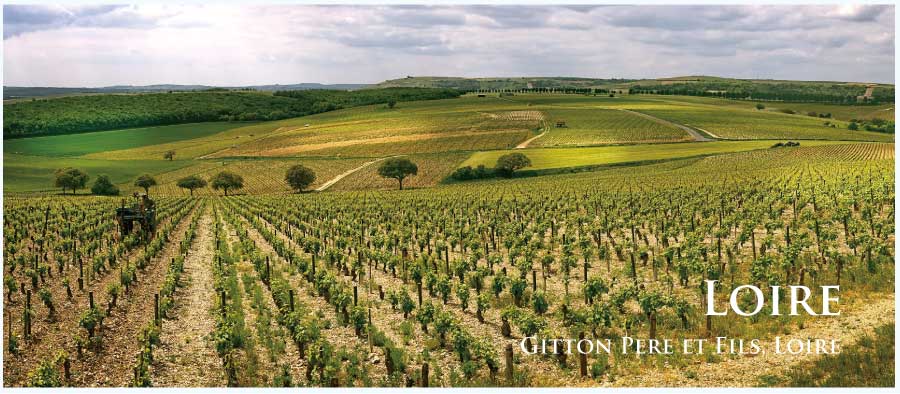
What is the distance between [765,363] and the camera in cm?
1545

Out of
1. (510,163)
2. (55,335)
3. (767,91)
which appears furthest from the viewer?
(767,91)

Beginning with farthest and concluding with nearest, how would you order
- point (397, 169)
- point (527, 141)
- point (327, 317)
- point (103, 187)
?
point (527, 141)
point (397, 169)
point (103, 187)
point (327, 317)

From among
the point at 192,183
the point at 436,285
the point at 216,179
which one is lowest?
the point at 192,183

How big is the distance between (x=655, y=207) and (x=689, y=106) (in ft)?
237

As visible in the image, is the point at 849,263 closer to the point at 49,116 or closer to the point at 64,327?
the point at 64,327

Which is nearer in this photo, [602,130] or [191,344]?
[191,344]

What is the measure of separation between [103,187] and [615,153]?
1677 inches

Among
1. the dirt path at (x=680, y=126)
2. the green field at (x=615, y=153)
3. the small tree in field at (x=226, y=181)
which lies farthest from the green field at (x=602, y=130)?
the small tree in field at (x=226, y=181)

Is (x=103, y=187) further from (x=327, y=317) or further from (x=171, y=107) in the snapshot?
(x=327, y=317)

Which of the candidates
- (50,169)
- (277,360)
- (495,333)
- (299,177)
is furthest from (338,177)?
(277,360)

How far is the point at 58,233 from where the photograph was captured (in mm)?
32469

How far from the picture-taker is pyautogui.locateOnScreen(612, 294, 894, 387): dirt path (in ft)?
48.6

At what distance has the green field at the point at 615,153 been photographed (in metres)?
60.3
